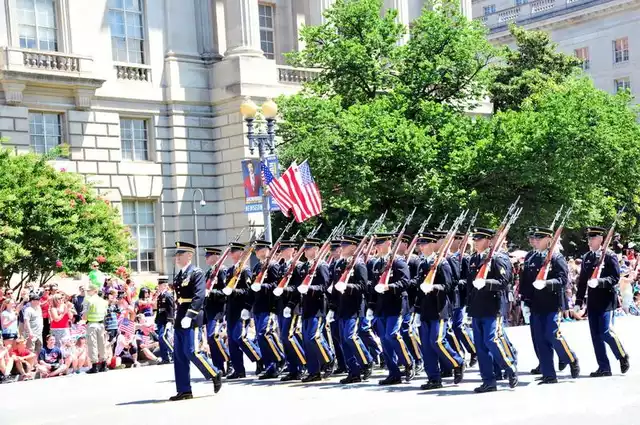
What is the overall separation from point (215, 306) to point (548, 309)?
5.19m

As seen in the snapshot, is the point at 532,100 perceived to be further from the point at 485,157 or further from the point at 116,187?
the point at 116,187

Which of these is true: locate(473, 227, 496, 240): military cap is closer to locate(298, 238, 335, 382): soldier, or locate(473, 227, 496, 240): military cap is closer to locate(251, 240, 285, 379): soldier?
locate(298, 238, 335, 382): soldier

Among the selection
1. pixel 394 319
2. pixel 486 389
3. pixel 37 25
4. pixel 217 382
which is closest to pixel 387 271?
pixel 394 319

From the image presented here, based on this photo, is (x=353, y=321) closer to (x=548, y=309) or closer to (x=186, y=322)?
(x=186, y=322)

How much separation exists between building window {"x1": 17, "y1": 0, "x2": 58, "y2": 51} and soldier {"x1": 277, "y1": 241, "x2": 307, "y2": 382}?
18.5 metres

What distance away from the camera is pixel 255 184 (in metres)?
27.5

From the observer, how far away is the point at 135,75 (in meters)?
35.8

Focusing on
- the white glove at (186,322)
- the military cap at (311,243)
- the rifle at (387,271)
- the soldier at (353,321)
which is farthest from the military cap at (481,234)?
the white glove at (186,322)

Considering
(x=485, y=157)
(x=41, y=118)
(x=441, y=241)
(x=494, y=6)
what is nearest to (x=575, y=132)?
(x=485, y=157)

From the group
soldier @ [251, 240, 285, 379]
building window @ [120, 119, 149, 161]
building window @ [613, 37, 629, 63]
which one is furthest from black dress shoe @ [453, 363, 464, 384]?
building window @ [613, 37, 629, 63]

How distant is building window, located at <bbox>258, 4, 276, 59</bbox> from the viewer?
4016 cm

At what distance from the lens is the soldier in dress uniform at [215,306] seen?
17641mm

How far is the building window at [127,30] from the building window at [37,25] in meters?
2.05

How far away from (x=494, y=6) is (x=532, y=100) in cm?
2898
